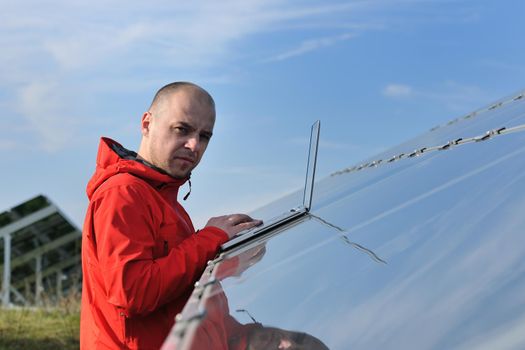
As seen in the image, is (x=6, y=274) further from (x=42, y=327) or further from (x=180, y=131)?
(x=180, y=131)

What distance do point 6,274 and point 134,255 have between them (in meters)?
12.0

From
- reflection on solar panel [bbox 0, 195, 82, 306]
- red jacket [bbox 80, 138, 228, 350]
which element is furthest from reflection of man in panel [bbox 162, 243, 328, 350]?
reflection on solar panel [bbox 0, 195, 82, 306]

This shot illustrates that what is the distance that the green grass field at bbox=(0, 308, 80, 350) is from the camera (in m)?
8.71

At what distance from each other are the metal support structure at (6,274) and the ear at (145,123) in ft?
31.9

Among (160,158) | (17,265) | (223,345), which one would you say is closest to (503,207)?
(223,345)

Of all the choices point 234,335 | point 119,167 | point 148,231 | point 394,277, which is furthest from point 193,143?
point 394,277

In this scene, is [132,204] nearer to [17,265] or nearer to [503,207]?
[503,207]

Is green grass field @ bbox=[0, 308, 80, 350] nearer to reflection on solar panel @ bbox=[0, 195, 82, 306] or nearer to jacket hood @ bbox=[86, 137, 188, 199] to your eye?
reflection on solar panel @ bbox=[0, 195, 82, 306]

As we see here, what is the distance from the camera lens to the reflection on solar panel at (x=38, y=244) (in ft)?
51.4

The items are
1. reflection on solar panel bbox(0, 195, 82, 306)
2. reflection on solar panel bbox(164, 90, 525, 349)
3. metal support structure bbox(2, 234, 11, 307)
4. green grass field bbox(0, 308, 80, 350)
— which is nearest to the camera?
reflection on solar panel bbox(164, 90, 525, 349)

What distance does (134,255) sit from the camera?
2.04 metres

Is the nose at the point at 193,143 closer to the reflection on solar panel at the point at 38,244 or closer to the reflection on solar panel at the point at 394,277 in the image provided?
the reflection on solar panel at the point at 394,277

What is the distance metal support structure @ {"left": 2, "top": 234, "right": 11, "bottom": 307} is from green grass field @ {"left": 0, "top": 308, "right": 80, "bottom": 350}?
3.85 ft

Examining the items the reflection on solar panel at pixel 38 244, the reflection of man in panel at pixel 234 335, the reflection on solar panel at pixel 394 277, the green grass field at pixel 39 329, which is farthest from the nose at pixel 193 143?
the reflection on solar panel at pixel 38 244
